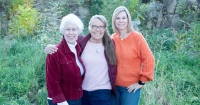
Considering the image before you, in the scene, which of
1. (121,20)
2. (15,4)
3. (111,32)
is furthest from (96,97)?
(15,4)

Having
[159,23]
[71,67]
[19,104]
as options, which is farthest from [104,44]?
[159,23]

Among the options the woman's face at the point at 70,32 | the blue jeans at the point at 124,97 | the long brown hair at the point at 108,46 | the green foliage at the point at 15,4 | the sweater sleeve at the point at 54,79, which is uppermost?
the green foliage at the point at 15,4

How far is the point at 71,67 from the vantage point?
315cm

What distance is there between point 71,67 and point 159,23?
7.27 metres

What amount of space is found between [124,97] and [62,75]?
888 mm

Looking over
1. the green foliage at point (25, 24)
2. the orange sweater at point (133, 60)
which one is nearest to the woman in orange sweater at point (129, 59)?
the orange sweater at point (133, 60)

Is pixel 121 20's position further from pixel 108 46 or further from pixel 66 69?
pixel 66 69

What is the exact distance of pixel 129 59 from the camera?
3.51 m

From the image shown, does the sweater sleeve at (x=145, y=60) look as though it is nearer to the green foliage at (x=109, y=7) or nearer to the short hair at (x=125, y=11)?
the short hair at (x=125, y=11)

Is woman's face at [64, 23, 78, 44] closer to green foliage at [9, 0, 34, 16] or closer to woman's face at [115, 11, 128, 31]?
woman's face at [115, 11, 128, 31]

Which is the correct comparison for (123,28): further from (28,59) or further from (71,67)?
(28,59)

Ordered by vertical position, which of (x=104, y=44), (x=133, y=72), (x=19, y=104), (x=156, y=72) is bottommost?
(x=19, y=104)

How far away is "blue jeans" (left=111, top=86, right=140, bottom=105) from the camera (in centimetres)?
361

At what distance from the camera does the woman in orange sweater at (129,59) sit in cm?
349
